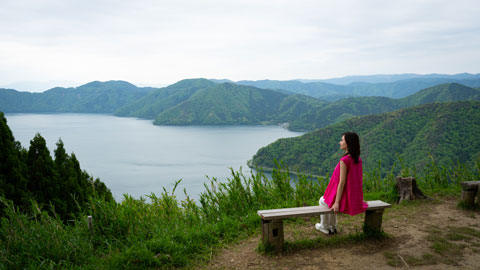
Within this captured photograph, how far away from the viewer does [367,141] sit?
60781 millimetres

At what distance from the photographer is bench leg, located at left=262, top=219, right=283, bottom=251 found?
10.8 ft

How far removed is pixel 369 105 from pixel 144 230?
139370mm

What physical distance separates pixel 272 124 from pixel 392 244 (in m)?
152

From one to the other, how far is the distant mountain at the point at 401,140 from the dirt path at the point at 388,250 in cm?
4519

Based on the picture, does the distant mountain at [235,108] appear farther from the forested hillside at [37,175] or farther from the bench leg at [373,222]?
the bench leg at [373,222]

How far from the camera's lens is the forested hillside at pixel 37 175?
10.9 meters

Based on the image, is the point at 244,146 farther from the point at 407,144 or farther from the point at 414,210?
the point at 414,210

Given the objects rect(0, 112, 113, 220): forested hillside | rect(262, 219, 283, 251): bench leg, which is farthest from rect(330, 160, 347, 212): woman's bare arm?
rect(0, 112, 113, 220): forested hillside

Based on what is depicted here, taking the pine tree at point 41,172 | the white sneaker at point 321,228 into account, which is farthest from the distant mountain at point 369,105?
the white sneaker at point 321,228

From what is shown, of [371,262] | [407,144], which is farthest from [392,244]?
[407,144]

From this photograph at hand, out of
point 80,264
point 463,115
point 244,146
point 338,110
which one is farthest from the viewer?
point 338,110

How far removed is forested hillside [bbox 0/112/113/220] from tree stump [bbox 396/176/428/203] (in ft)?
32.8

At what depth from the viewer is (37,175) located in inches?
527

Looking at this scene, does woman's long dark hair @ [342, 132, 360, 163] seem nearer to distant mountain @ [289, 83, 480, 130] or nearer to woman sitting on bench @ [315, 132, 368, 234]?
woman sitting on bench @ [315, 132, 368, 234]
